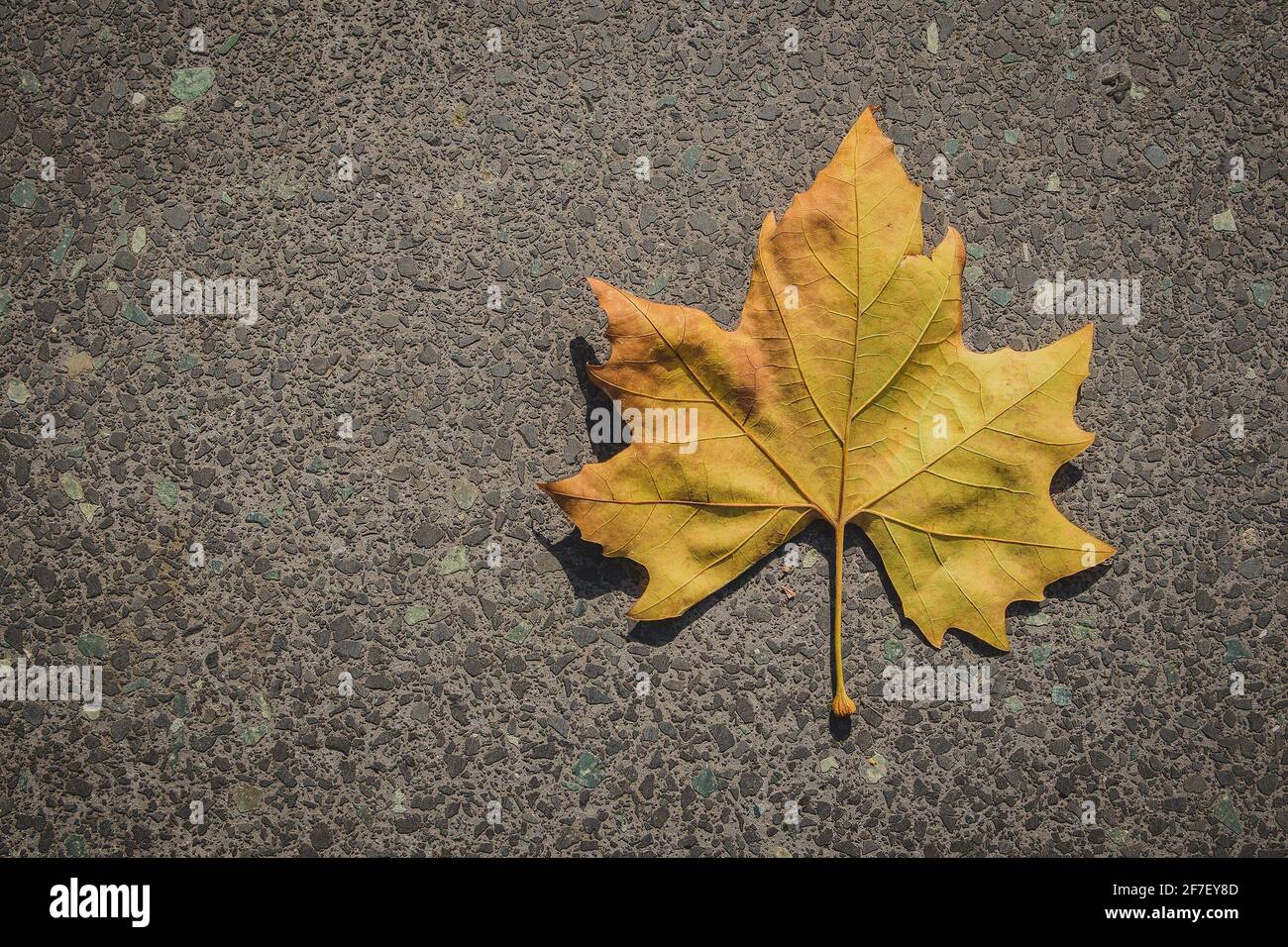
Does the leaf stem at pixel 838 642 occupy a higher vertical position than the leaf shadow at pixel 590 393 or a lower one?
lower

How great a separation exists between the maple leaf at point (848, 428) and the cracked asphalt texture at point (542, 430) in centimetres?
14

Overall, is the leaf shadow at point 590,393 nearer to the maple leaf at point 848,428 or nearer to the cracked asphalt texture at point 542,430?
the cracked asphalt texture at point 542,430

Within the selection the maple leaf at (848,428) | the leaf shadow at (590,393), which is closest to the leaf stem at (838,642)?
the maple leaf at (848,428)

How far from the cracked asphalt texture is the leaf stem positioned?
0.05m

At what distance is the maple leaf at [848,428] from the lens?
171 centimetres

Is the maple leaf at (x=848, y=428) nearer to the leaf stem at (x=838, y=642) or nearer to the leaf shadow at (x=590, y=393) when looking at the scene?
the leaf stem at (x=838, y=642)

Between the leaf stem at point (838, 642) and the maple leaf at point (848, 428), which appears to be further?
the leaf stem at point (838, 642)

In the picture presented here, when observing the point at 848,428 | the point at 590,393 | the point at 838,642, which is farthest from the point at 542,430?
the point at 838,642

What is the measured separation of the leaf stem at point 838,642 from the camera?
1.86 metres

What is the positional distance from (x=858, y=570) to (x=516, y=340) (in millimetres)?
947

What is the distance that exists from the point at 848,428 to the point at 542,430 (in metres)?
0.68

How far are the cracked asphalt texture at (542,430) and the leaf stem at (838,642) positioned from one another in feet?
0.18

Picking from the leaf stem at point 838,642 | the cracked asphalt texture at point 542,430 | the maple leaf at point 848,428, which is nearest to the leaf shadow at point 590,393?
the cracked asphalt texture at point 542,430

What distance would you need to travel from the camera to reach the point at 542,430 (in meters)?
1.95
